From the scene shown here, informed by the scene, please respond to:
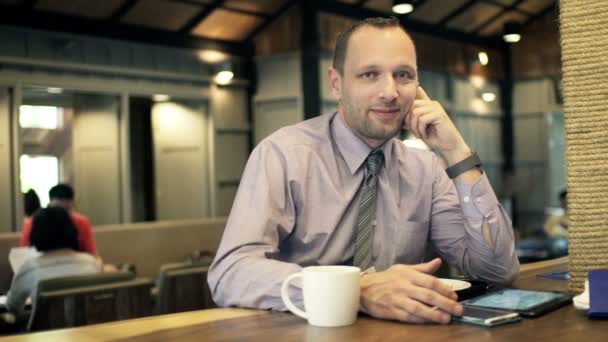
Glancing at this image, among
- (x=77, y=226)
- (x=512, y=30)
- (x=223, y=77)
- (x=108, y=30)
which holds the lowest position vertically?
(x=77, y=226)

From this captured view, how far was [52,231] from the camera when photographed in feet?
15.9

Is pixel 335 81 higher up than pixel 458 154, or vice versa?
pixel 335 81

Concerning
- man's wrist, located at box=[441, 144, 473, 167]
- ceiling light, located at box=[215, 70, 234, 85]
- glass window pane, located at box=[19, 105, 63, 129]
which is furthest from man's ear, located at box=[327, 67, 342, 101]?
ceiling light, located at box=[215, 70, 234, 85]

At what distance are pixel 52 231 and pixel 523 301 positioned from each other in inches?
160

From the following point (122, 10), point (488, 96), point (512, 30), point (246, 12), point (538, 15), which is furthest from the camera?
point (488, 96)

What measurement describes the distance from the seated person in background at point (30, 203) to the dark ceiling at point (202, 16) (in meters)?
1.66

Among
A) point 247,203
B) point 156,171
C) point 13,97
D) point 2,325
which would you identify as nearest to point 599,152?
point 247,203

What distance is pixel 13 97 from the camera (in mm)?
7156

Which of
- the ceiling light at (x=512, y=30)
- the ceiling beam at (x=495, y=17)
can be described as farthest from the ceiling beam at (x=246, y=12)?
the ceiling beam at (x=495, y=17)

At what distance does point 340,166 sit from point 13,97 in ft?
20.1

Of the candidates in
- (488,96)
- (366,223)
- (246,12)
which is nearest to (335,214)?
(366,223)

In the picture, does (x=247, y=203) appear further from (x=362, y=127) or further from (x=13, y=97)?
(x=13, y=97)

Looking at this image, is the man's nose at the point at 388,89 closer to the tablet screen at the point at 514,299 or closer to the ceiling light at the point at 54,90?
the tablet screen at the point at 514,299

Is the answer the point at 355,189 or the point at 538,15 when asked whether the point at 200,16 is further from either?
the point at 355,189
